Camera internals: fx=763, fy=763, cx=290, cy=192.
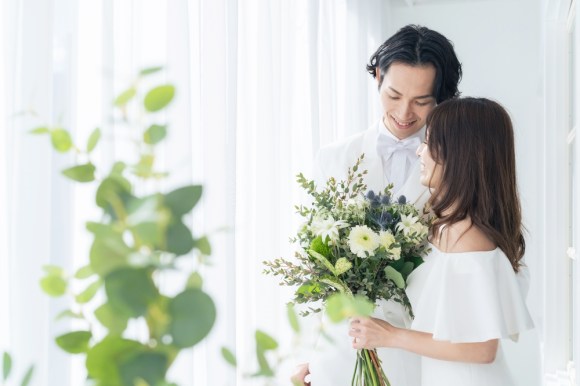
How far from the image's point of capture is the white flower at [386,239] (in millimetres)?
1706

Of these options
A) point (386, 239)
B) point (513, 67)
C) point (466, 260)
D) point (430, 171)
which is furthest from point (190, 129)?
point (513, 67)

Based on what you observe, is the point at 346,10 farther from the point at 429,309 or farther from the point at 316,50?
the point at 429,309

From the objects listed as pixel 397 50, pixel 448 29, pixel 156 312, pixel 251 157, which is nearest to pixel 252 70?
pixel 251 157

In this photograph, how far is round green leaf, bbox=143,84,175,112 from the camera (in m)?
0.43

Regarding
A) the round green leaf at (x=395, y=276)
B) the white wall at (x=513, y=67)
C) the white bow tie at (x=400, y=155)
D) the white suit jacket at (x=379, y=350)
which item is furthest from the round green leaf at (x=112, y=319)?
the white wall at (x=513, y=67)

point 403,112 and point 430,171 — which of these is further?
point 403,112

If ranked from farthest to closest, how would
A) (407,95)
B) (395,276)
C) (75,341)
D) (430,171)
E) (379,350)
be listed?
(407,95) < (379,350) < (430,171) < (395,276) < (75,341)

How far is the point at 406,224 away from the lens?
177cm

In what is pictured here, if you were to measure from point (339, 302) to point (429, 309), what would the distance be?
4.99ft

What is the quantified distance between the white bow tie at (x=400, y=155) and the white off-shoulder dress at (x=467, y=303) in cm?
42

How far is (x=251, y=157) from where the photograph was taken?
2.32m

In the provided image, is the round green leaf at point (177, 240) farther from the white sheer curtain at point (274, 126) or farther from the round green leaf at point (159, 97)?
the white sheer curtain at point (274, 126)

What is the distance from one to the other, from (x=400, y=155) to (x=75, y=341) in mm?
1869

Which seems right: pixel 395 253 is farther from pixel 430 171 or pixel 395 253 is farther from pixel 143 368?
pixel 143 368
